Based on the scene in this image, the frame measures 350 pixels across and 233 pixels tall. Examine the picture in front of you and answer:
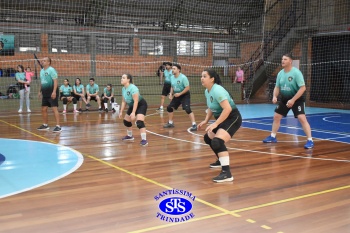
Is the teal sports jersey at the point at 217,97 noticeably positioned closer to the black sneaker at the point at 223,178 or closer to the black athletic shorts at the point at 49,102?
the black sneaker at the point at 223,178

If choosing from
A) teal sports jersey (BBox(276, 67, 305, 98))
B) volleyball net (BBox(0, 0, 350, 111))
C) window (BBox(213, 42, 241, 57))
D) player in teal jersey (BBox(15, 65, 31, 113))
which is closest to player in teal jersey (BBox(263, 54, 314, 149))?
teal sports jersey (BBox(276, 67, 305, 98))

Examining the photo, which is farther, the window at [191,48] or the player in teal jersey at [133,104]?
the window at [191,48]

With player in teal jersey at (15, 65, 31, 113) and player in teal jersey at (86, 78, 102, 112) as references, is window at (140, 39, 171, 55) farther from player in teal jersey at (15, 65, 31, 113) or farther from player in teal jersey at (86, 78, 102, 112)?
player in teal jersey at (15, 65, 31, 113)

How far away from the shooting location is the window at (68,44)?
17047mm

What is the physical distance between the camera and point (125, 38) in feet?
61.0

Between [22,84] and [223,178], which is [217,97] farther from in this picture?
[22,84]

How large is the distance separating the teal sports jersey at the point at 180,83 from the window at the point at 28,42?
9390 mm

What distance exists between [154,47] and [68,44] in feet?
13.8

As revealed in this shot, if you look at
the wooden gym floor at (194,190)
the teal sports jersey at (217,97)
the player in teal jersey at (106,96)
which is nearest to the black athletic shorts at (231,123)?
the teal sports jersey at (217,97)

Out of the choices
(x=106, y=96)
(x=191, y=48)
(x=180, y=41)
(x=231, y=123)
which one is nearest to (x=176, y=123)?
(x=106, y=96)

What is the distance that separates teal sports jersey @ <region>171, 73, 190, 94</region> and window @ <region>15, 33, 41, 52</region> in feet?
30.8

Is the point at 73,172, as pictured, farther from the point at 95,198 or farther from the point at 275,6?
the point at 275,6

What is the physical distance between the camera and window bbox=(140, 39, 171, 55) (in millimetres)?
19109

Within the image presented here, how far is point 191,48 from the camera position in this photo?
20.3 metres
